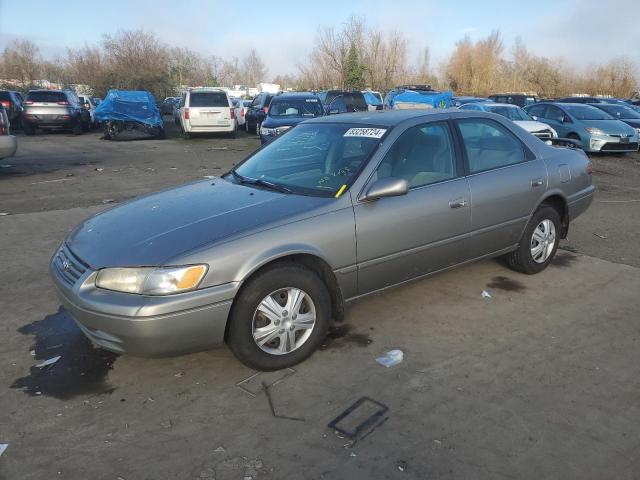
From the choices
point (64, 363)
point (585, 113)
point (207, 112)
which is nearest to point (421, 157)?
point (64, 363)

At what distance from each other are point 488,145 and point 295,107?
35.0ft

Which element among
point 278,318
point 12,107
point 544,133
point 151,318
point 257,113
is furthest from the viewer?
point 12,107

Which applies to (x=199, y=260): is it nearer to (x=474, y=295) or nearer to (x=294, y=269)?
(x=294, y=269)

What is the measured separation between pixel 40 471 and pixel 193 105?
17570 millimetres

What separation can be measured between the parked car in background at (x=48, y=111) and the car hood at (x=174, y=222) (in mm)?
18242

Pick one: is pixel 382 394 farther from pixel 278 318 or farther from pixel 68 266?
pixel 68 266

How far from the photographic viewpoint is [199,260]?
9.61ft

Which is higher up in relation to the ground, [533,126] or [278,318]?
[533,126]

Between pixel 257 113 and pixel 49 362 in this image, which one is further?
pixel 257 113

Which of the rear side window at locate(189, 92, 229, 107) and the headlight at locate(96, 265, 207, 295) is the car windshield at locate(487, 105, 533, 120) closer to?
the rear side window at locate(189, 92, 229, 107)

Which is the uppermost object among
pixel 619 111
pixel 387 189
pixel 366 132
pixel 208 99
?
pixel 208 99

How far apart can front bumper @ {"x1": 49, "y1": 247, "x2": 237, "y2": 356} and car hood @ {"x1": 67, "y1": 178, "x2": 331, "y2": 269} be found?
0.20 m

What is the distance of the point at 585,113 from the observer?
1473cm

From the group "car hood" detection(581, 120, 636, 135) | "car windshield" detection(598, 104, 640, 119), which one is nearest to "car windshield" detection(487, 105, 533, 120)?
"car hood" detection(581, 120, 636, 135)
